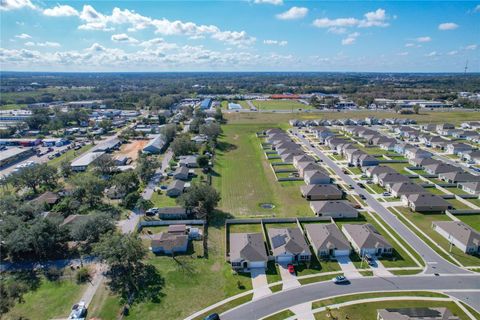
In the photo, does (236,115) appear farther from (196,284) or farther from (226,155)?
(196,284)

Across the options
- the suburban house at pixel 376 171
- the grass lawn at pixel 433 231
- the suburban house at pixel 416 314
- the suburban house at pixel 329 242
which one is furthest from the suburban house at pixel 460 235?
the suburban house at pixel 376 171

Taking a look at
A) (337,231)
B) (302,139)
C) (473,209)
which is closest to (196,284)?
(337,231)

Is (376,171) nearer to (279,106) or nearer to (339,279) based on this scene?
(339,279)

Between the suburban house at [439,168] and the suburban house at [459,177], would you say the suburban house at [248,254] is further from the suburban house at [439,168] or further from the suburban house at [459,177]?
the suburban house at [439,168]

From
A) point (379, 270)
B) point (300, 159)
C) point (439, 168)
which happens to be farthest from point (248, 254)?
point (439, 168)

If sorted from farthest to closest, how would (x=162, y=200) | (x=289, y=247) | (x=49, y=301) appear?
1. (x=162, y=200)
2. (x=289, y=247)
3. (x=49, y=301)

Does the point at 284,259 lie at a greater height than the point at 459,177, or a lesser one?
lesser

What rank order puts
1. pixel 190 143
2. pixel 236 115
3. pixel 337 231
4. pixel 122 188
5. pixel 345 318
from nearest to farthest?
pixel 345 318
pixel 337 231
pixel 122 188
pixel 190 143
pixel 236 115
